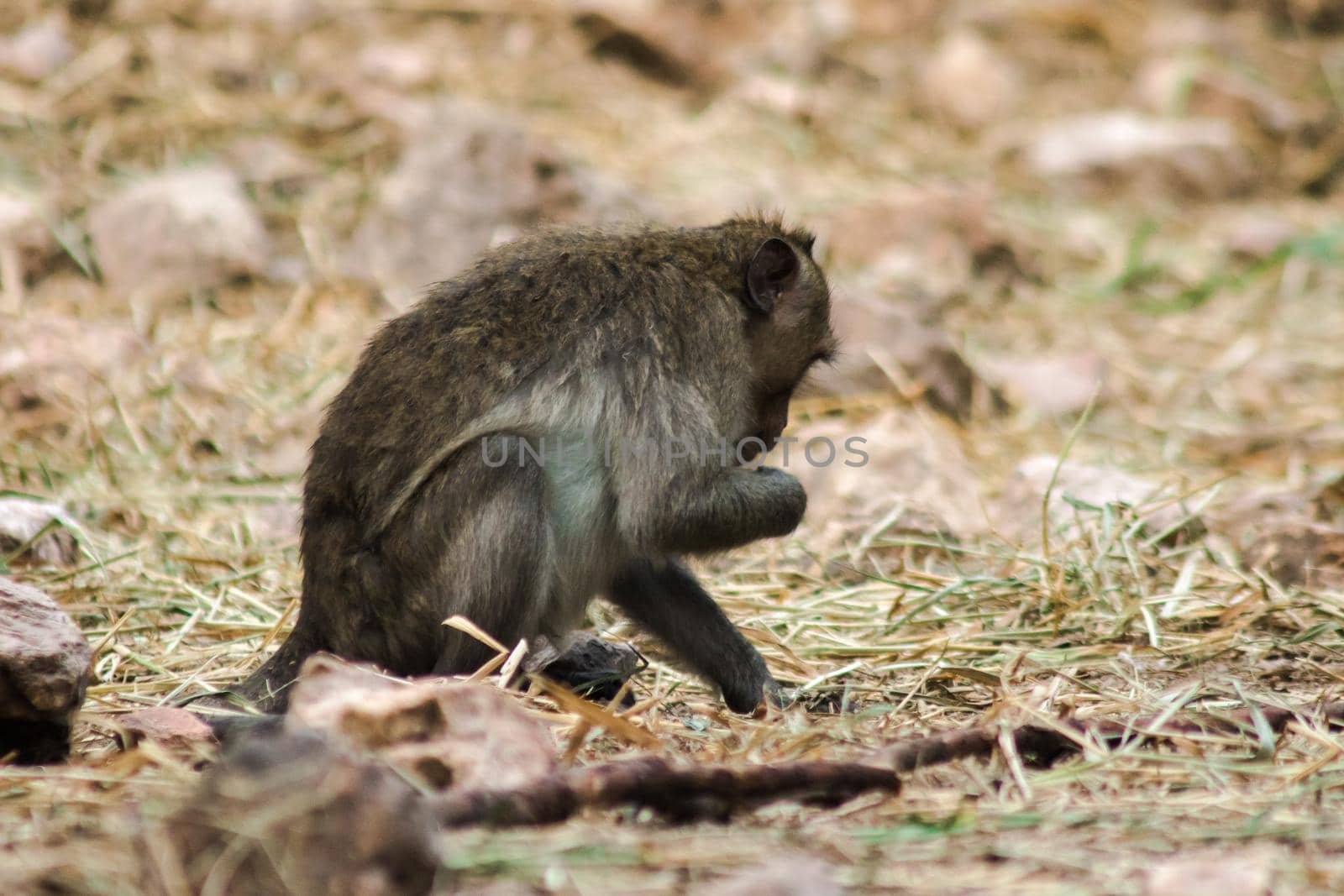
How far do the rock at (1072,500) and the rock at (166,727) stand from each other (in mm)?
3158

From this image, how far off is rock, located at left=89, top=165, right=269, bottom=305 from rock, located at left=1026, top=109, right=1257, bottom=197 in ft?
20.4

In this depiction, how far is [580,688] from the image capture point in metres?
4.47

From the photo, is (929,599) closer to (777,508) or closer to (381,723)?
(777,508)

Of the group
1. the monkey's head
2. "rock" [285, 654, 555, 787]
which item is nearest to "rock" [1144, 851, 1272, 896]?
"rock" [285, 654, 555, 787]

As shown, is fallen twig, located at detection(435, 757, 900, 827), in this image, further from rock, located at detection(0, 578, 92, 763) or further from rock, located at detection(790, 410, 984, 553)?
rock, located at detection(790, 410, 984, 553)

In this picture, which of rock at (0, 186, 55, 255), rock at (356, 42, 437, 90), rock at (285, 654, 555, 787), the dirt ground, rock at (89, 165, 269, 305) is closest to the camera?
rock at (285, 654, 555, 787)

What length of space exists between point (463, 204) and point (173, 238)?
5.15 feet

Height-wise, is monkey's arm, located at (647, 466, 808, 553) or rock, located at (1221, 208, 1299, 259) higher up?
rock, located at (1221, 208, 1299, 259)

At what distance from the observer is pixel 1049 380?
8.12 meters

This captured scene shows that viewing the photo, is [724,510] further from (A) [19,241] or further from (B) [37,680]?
(A) [19,241]

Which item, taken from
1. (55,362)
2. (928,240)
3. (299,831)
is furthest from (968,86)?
(299,831)

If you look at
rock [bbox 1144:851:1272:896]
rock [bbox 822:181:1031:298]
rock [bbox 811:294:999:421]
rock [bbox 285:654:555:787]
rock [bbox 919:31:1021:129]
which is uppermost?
rock [bbox 919:31:1021:129]

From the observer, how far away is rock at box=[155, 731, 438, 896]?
2.40 m

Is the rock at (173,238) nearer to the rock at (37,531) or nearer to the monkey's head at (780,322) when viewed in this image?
the rock at (37,531)
